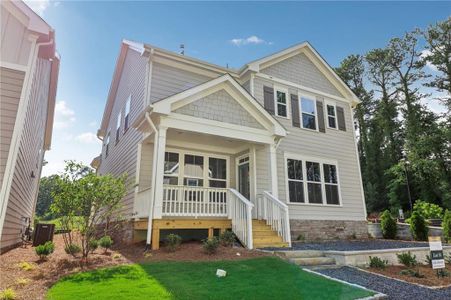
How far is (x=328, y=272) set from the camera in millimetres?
6070

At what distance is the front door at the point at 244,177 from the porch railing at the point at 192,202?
1674mm

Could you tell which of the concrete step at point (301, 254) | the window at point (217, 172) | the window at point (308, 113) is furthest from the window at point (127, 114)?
the concrete step at point (301, 254)

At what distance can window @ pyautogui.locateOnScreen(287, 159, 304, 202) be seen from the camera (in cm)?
1132

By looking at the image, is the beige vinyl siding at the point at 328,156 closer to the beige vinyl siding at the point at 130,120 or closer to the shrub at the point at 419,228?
the shrub at the point at 419,228

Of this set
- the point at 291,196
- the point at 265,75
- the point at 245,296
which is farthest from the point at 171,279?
the point at 265,75

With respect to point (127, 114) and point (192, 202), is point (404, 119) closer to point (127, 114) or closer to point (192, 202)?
point (127, 114)

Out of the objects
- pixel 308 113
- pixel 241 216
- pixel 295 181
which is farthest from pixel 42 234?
pixel 308 113

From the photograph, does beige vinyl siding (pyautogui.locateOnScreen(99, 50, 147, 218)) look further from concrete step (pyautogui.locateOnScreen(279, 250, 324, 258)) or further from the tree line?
the tree line

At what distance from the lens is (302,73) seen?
13516 millimetres

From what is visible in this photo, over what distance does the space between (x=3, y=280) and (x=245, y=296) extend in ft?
13.3

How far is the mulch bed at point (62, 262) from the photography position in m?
4.59

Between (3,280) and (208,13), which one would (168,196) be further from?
(208,13)

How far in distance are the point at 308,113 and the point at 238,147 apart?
439 centimetres

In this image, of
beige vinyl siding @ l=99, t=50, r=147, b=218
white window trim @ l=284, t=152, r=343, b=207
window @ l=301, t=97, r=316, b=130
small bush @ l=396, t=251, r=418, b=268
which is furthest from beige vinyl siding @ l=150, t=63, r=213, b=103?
small bush @ l=396, t=251, r=418, b=268
